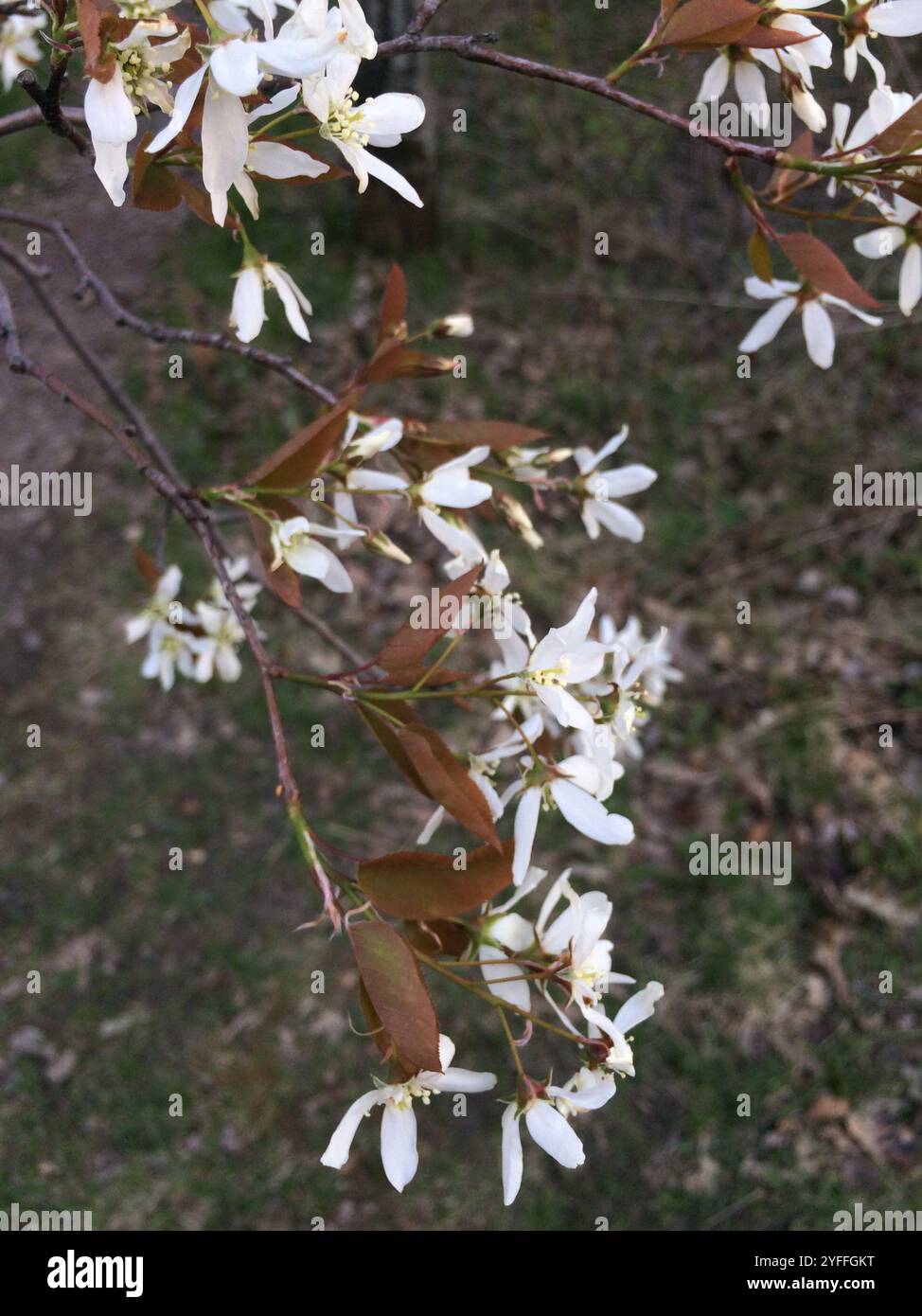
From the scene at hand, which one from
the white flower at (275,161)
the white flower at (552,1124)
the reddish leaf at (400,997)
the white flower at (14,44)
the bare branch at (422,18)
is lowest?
the white flower at (552,1124)

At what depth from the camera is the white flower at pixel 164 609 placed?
1.54 m

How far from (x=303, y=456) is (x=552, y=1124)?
62cm

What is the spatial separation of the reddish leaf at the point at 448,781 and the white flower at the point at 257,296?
40cm

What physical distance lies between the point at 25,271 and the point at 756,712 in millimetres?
1873

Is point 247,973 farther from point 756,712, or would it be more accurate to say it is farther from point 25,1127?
point 756,712

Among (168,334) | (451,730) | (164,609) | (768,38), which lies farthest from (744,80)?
(451,730)

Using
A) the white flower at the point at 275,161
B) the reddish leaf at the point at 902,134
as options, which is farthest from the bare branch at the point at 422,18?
the reddish leaf at the point at 902,134

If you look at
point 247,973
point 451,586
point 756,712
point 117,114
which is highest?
point 117,114

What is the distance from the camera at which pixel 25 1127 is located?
201 cm

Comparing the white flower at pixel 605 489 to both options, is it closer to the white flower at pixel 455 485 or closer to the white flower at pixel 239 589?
the white flower at pixel 455 485

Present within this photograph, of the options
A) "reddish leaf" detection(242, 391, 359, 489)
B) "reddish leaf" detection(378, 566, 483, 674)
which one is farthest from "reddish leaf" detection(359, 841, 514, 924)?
"reddish leaf" detection(242, 391, 359, 489)

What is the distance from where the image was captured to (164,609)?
5.22 ft
